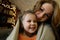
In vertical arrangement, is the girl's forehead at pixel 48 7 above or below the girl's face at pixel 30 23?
above

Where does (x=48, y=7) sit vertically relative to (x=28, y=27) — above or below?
above

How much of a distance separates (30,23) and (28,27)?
1.1 inches

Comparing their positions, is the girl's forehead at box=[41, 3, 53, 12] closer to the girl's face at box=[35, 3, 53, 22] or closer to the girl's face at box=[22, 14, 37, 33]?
the girl's face at box=[35, 3, 53, 22]

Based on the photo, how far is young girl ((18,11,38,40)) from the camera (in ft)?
3.22

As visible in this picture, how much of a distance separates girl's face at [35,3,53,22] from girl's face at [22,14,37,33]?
Result: 66 millimetres

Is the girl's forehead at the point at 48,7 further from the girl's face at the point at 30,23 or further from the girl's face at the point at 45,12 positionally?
the girl's face at the point at 30,23

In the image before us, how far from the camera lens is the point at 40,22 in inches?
41.3

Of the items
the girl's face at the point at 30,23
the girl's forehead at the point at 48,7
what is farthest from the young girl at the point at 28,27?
the girl's forehead at the point at 48,7

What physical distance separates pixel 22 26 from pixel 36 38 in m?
0.12

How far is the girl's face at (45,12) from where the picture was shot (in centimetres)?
104

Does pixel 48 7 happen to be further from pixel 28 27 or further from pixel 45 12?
pixel 28 27

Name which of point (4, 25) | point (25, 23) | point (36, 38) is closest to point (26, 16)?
point (25, 23)

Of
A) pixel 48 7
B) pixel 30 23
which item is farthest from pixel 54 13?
pixel 30 23

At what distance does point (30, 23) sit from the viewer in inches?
38.6
